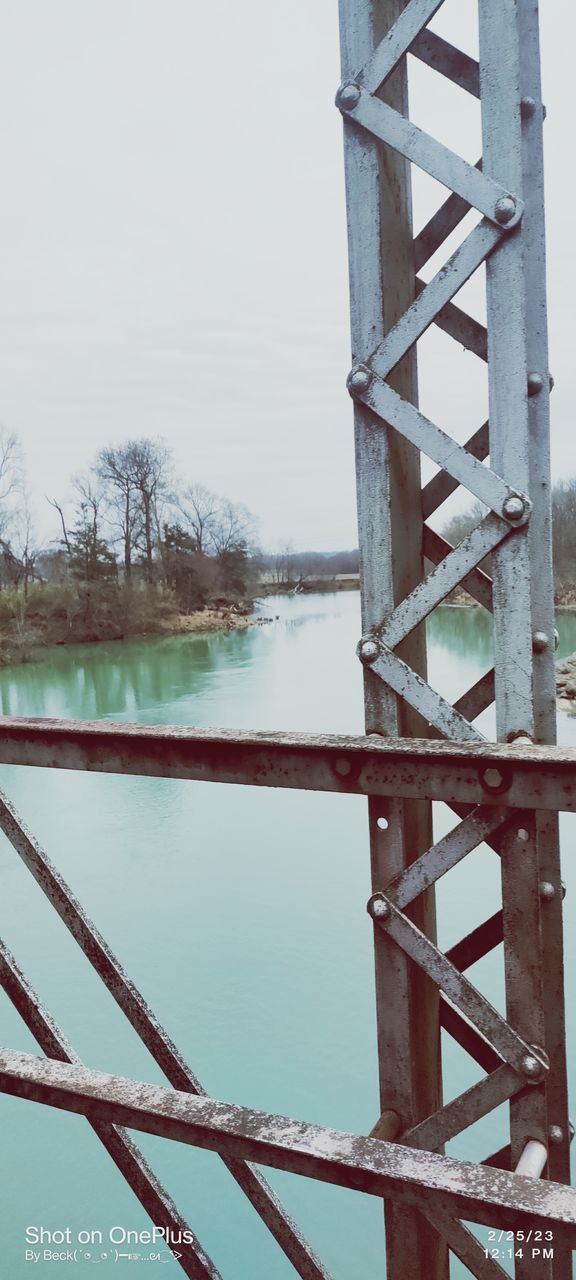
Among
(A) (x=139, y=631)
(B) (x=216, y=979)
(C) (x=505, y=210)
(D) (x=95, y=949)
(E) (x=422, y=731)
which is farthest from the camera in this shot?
(A) (x=139, y=631)

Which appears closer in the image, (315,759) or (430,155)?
(315,759)

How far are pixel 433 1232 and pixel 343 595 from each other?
6384 cm

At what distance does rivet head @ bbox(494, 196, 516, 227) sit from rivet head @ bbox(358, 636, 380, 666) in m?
0.74

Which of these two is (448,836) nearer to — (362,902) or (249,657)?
(362,902)

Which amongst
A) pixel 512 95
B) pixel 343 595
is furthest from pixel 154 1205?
pixel 343 595

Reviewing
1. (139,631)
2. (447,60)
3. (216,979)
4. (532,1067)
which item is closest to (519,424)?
(447,60)

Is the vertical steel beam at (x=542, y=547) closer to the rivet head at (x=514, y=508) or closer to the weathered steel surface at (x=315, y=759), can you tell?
the rivet head at (x=514, y=508)

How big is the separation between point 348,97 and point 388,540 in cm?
80

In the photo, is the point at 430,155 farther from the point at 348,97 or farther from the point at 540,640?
the point at 540,640

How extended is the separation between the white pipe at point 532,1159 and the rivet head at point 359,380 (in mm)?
1376

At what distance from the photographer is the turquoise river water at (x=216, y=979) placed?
5.09 metres

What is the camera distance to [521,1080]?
1533mm

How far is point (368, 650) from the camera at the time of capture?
1648 millimetres

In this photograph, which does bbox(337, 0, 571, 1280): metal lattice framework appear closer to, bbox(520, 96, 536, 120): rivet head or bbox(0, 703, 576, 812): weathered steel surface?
bbox(520, 96, 536, 120): rivet head
